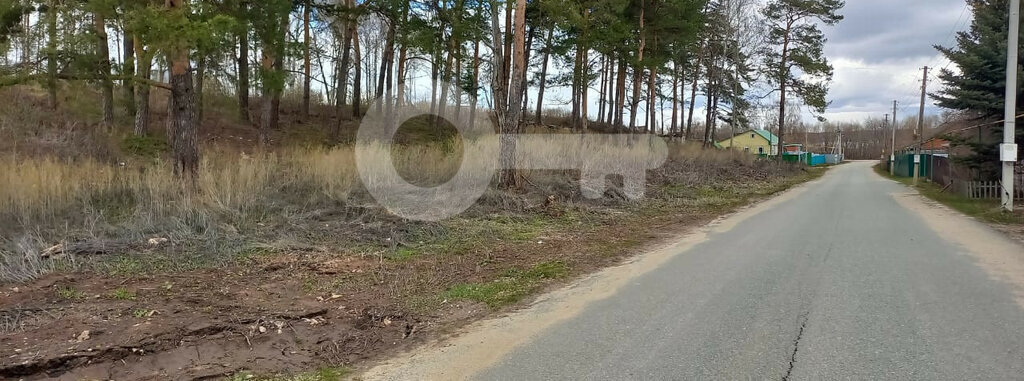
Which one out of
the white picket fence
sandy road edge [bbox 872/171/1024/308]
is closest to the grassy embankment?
sandy road edge [bbox 872/171/1024/308]

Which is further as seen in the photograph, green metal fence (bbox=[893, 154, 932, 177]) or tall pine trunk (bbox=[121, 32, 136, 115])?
green metal fence (bbox=[893, 154, 932, 177])

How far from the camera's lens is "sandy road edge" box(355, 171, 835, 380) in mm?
3945

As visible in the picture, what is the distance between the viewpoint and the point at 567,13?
13.6m

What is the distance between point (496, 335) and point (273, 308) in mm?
1979

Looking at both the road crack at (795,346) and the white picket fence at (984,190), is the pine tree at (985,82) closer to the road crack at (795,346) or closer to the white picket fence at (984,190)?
the white picket fence at (984,190)

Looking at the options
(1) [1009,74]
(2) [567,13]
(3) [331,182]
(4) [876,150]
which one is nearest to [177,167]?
(3) [331,182]

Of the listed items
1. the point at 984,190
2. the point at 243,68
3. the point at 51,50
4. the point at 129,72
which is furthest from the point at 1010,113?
the point at 243,68

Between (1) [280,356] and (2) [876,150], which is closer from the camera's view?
(1) [280,356]

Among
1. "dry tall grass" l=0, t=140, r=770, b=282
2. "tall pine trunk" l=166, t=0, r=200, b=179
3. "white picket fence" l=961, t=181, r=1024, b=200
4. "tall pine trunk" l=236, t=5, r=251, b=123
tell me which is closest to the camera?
"dry tall grass" l=0, t=140, r=770, b=282

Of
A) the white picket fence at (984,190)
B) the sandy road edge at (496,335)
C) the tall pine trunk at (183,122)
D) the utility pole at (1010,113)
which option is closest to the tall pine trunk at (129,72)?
the tall pine trunk at (183,122)

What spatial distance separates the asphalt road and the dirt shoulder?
40.4 inches

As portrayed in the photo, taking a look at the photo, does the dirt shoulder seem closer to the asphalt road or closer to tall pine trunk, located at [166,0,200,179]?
the asphalt road

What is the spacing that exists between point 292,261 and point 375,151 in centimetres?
613

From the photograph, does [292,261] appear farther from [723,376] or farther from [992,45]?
[992,45]
